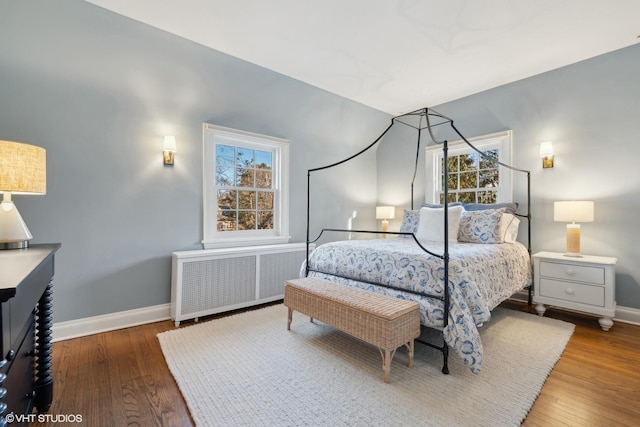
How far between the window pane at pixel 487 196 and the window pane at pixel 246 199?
295cm

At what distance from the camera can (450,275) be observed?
1.97m

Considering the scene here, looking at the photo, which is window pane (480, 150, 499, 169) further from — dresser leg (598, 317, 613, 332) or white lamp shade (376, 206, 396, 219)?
dresser leg (598, 317, 613, 332)

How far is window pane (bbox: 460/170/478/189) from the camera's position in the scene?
13.1 ft

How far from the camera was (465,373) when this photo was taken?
6.34ft

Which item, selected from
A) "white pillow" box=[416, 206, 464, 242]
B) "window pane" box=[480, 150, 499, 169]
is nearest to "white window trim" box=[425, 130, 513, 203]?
"window pane" box=[480, 150, 499, 169]

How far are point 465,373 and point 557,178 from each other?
8.33 ft

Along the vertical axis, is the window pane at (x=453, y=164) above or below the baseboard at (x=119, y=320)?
above

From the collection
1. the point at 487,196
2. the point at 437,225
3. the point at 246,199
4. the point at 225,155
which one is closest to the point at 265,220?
the point at 246,199

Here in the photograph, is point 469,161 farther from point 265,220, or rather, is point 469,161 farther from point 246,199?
point 246,199

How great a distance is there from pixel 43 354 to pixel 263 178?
2.60 metres

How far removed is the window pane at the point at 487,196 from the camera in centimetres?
379

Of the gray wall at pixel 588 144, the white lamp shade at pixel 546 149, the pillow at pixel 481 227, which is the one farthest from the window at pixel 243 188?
the white lamp shade at pixel 546 149

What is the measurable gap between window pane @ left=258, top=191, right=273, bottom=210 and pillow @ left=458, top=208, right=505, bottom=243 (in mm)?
2247

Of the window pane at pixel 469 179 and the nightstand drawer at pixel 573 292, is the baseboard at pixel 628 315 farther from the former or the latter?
the window pane at pixel 469 179
